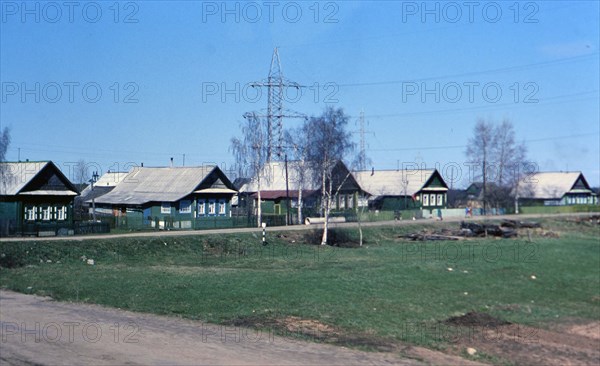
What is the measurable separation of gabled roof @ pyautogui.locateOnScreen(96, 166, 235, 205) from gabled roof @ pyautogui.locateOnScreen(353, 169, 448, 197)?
28334 mm

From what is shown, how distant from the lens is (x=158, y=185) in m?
58.8

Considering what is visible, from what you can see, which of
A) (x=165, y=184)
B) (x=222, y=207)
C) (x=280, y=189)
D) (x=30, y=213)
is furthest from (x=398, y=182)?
(x=30, y=213)

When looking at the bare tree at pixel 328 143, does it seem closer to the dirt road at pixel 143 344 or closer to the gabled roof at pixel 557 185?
the dirt road at pixel 143 344

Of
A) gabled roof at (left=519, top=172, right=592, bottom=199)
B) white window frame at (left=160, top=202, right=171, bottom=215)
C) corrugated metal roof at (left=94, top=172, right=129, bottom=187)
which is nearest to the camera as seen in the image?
white window frame at (left=160, top=202, right=171, bottom=215)

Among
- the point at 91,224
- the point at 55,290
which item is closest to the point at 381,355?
the point at 55,290

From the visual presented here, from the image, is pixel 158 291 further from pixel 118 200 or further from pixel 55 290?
pixel 118 200

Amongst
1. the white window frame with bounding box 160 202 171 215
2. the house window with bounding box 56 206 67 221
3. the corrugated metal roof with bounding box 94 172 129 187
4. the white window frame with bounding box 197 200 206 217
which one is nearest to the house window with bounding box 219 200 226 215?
the white window frame with bounding box 197 200 206 217

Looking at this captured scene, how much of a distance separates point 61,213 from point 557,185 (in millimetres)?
81375

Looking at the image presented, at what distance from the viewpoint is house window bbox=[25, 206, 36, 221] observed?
45.8 meters

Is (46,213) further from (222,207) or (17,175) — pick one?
(222,207)

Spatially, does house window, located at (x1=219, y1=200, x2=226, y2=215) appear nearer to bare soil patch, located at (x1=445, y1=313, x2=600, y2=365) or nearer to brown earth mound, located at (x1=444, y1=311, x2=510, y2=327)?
brown earth mound, located at (x1=444, y1=311, x2=510, y2=327)

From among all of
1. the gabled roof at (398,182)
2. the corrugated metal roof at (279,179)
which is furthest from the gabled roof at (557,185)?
the corrugated metal roof at (279,179)

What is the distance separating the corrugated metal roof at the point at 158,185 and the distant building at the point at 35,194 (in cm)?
888

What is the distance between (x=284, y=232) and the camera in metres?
47.6
